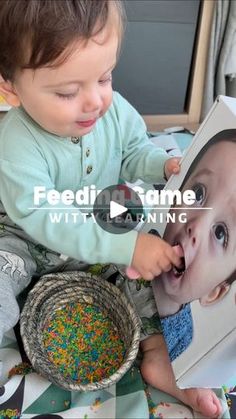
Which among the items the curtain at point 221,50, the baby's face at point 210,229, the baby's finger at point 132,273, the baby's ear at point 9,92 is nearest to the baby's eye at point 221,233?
the baby's face at point 210,229

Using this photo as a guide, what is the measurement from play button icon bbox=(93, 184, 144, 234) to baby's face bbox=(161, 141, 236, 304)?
0.66ft

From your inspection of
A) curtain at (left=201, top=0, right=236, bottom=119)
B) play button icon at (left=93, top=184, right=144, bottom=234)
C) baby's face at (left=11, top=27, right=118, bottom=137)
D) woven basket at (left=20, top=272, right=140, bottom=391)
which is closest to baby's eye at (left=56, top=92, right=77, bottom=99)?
baby's face at (left=11, top=27, right=118, bottom=137)

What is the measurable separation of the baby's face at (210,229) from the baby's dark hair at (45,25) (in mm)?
246

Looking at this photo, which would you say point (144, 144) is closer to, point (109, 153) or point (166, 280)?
point (109, 153)

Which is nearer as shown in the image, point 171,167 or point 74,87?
point 74,87

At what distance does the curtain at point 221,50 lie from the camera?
143cm

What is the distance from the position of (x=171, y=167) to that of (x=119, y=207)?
192mm

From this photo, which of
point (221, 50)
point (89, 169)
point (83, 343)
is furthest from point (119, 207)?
point (221, 50)

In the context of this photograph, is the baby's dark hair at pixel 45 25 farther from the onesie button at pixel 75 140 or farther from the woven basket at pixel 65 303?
the woven basket at pixel 65 303

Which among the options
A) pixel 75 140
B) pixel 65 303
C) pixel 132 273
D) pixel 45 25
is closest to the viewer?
pixel 45 25

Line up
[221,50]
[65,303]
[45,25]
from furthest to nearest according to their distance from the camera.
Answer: [221,50], [65,303], [45,25]

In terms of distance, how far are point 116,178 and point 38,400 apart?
0.42m

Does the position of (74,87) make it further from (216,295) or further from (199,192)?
(216,295)

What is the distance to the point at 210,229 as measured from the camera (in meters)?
0.70
